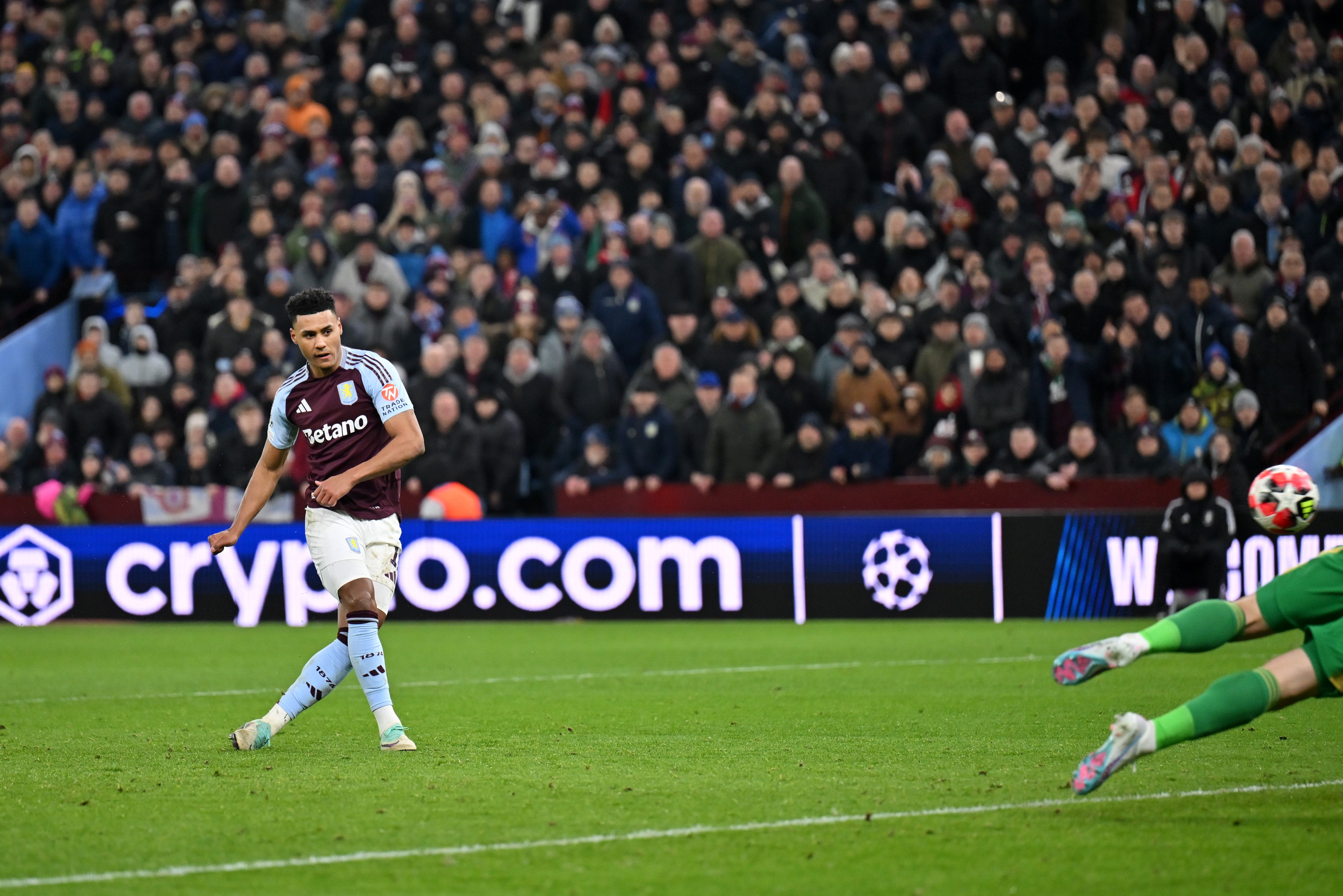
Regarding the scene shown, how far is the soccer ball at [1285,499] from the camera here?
670 cm

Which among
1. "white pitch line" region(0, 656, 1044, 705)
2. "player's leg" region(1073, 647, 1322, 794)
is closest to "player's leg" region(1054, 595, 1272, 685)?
"player's leg" region(1073, 647, 1322, 794)

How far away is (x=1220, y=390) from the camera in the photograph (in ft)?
54.0

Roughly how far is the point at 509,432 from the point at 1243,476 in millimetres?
6898

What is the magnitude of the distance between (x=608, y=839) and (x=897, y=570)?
34.4 feet

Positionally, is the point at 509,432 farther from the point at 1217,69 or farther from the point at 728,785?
the point at 728,785

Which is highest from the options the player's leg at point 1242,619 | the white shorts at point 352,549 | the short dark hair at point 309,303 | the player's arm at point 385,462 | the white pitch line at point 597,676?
the short dark hair at point 309,303

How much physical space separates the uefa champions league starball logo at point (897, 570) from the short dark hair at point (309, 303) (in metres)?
8.86

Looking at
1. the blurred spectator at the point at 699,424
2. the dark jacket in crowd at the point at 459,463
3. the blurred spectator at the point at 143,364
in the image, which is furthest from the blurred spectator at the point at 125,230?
the blurred spectator at the point at 699,424

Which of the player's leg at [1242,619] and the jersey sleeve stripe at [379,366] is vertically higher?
the jersey sleeve stripe at [379,366]

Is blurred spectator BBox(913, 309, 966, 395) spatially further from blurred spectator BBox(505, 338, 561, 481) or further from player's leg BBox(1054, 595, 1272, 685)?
player's leg BBox(1054, 595, 1272, 685)

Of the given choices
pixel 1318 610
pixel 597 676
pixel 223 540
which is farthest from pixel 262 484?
pixel 1318 610

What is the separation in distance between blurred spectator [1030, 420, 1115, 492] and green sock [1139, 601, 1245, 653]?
32.3 ft

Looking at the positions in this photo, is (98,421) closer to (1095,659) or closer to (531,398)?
(531,398)

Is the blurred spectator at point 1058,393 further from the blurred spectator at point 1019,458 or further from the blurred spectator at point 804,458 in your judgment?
the blurred spectator at point 804,458
